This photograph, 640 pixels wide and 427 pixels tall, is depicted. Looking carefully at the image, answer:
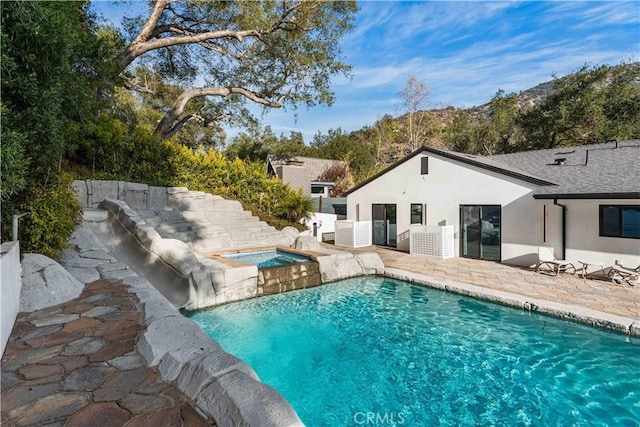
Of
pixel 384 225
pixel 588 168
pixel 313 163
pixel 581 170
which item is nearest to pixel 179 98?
pixel 384 225

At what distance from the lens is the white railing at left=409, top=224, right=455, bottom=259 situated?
421 inches

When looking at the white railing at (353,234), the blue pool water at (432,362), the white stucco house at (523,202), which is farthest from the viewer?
the white railing at (353,234)

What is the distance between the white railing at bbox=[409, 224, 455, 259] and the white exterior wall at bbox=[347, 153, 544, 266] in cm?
38

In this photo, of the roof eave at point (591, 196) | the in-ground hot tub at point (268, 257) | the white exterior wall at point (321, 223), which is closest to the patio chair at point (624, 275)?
the roof eave at point (591, 196)

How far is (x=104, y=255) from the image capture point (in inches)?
219

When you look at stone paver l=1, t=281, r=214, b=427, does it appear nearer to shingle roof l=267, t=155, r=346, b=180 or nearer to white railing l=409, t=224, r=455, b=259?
white railing l=409, t=224, r=455, b=259

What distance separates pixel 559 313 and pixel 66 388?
23.6ft

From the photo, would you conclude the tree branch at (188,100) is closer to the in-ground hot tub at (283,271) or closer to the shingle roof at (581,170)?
the in-ground hot tub at (283,271)

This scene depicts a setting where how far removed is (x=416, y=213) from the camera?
40.0 feet

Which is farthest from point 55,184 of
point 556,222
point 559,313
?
point 556,222

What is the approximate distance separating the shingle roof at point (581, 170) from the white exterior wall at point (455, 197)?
0.32 m

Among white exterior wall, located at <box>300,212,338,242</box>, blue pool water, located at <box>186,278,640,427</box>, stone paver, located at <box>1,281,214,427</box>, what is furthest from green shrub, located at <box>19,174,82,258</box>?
white exterior wall, located at <box>300,212,338,242</box>

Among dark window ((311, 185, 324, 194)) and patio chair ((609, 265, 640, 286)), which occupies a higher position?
dark window ((311, 185, 324, 194))

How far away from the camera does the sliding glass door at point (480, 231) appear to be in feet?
33.1
